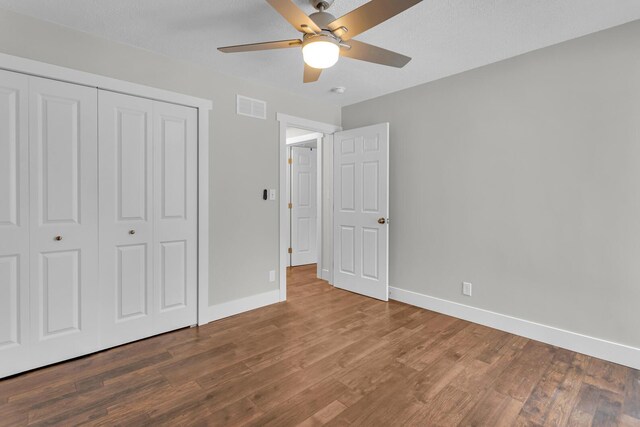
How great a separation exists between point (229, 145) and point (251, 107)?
1.66 ft

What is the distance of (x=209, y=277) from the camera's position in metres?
3.17

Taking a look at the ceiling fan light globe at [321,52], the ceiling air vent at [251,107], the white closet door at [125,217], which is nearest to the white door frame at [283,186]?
the ceiling air vent at [251,107]

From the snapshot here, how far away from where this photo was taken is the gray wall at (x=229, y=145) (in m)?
2.49

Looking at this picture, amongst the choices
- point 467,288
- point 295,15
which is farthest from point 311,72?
point 467,288

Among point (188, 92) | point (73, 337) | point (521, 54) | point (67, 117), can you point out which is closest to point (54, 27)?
point (67, 117)

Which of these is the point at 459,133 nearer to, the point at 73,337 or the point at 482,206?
the point at 482,206

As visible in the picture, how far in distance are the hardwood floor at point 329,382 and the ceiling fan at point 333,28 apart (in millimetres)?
2082

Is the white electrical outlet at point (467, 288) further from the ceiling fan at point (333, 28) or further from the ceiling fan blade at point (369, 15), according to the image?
the ceiling fan blade at point (369, 15)

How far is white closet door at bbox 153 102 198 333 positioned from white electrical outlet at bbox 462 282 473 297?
2.69 m

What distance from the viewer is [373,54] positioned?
6.85ft

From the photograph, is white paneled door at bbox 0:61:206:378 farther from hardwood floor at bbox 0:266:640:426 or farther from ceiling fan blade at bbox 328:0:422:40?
ceiling fan blade at bbox 328:0:422:40

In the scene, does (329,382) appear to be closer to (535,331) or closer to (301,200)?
(535,331)

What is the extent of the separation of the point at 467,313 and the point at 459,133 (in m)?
1.84

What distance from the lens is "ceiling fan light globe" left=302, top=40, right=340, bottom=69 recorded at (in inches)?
72.4
